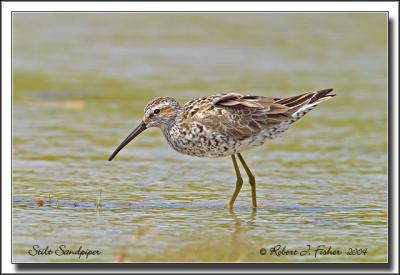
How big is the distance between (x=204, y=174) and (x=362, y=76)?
720 centimetres

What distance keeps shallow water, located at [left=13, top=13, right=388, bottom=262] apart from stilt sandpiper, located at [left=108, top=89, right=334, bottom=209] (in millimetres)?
709

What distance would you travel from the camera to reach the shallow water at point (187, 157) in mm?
9688

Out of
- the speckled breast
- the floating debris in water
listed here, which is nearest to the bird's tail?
the speckled breast

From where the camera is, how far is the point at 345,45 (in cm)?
2117

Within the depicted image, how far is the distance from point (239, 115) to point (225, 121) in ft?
0.80

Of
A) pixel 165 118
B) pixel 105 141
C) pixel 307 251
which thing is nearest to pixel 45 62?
pixel 105 141

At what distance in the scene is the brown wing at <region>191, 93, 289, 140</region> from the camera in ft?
36.0

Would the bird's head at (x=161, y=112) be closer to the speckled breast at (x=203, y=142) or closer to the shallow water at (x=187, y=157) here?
the speckled breast at (x=203, y=142)

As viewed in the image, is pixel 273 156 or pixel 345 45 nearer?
pixel 273 156

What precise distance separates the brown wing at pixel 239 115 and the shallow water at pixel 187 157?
94cm

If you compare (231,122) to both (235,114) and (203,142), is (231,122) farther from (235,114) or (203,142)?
(203,142)

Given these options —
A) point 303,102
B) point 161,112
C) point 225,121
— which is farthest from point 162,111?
point 303,102

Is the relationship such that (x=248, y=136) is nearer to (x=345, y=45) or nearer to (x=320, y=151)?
(x=320, y=151)

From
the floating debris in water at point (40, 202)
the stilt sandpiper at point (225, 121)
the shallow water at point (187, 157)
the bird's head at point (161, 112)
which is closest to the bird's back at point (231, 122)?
the stilt sandpiper at point (225, 121)
